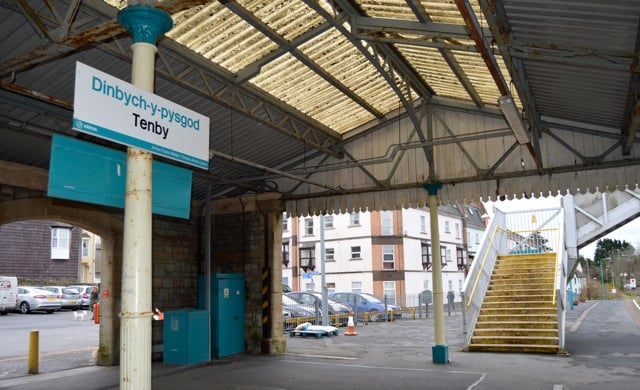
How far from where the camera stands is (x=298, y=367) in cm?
1130

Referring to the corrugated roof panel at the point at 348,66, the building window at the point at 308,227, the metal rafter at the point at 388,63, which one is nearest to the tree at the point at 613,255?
the building window at the point at 308,227

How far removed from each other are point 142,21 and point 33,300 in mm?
27354

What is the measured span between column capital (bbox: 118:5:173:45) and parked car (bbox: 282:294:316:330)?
54.2 ft

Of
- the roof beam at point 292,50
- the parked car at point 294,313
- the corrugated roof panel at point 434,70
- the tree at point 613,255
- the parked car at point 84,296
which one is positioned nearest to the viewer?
the roof beam at point 292,50

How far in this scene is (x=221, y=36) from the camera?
830 cm

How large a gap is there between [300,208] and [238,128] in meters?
3.49

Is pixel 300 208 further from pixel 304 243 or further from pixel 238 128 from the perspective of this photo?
pixel 304 243

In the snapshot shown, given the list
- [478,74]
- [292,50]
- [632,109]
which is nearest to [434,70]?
[478,74]

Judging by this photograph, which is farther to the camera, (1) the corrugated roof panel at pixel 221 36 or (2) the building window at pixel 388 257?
(2) the building window at pixel 388 257

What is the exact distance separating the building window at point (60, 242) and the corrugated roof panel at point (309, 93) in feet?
88.5

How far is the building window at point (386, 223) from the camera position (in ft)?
110

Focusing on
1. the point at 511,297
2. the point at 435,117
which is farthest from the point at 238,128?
the point at 511,297

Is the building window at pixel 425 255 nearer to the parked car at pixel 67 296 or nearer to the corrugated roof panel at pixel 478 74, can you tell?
the parked car at pixel 67 296

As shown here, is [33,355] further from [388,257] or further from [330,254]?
[330,254]
